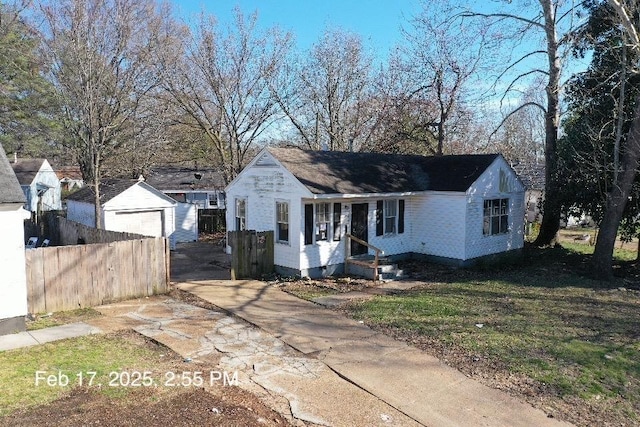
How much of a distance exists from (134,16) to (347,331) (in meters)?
17.5

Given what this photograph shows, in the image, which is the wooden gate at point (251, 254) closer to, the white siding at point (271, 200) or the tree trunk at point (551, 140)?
the white siding at point (271, 200)

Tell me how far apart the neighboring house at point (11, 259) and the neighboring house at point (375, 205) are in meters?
7.95

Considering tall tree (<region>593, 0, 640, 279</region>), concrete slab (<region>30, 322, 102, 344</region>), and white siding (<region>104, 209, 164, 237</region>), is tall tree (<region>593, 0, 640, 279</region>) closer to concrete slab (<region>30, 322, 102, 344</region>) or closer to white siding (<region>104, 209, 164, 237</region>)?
concrete slab (<region>30, 322, 102, 344</region>)

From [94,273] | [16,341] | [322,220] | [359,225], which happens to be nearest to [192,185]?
[359,225]

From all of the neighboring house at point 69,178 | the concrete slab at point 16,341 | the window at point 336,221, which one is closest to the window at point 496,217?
the window at point 336,221

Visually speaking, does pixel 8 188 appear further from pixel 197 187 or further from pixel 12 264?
pixel 197 187

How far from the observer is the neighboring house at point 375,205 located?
15797 mm

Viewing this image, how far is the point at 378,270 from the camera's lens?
16.1m

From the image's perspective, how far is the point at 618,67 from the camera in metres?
17.8

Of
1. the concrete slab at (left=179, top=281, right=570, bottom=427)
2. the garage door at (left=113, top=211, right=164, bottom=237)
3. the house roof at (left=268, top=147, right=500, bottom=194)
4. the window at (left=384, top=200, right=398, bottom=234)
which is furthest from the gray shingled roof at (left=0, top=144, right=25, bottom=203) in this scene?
the window at (left=384, top=200, right=398, bottom=234)

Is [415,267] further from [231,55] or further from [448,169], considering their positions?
[231,55]

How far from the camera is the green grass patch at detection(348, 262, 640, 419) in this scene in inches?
309

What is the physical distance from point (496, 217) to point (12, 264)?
1699 centimetres

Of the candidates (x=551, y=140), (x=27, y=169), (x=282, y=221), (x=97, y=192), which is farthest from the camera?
(x=27, y=169)
